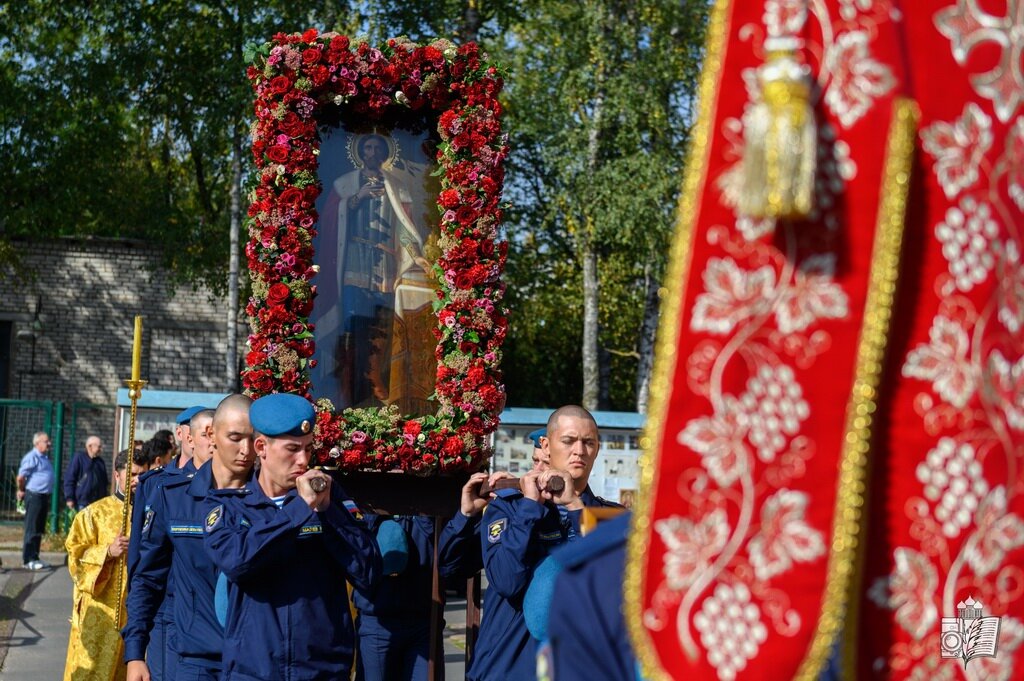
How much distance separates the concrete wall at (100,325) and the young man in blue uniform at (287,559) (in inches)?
923

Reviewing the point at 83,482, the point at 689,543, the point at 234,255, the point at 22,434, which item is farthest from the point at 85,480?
the point at 689,543

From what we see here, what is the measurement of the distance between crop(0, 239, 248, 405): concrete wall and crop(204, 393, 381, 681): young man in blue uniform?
77.0 feet

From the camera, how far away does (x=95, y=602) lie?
8828mm

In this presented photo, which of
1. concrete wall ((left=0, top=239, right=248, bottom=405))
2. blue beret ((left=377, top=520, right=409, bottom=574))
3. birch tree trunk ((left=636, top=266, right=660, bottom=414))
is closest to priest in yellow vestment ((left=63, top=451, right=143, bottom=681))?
blue beret ((left=377, top=520, right=409, bottom=574))

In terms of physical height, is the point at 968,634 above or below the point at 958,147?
below

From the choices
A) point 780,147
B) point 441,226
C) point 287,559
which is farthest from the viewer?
point 441,226

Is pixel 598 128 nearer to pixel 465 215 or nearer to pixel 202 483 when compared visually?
pixel 465 215

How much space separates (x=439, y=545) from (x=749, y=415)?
15.3ft

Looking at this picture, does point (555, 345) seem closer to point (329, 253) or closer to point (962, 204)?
point (329, 253)

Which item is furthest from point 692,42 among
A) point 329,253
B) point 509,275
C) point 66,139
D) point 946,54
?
point 946,54

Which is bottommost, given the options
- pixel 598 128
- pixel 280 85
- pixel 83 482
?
pixel 83 482

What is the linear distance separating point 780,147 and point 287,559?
3790mm

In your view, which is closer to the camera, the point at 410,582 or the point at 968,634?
the point at 968,634

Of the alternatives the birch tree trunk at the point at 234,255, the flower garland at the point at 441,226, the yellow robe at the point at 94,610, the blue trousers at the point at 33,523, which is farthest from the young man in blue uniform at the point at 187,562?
the birch tree trunk at the point at 234,255
